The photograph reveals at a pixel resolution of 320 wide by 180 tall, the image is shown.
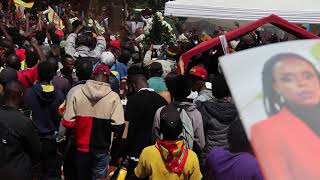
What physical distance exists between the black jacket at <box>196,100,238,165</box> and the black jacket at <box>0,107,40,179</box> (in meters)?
1.58

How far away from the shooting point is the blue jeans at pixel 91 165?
5.71m

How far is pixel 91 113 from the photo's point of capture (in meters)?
5.59

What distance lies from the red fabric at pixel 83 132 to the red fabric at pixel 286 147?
4.02 meters

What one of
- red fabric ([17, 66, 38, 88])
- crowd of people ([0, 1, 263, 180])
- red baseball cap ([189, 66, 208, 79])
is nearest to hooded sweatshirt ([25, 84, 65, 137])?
crowd of people ([0, 1, 263, 180])

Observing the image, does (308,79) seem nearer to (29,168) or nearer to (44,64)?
(29,168)

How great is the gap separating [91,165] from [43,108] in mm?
863

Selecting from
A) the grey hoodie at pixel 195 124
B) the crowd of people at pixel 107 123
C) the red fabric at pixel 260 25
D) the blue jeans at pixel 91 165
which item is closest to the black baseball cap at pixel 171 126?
the crowd of people at pixel 107 123

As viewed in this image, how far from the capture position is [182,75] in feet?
17.9

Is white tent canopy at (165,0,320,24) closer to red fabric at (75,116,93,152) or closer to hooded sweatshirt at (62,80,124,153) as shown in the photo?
hooded sweatshirt at (62,80,124,153)

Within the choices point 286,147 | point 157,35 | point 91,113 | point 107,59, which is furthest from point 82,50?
point 286,147

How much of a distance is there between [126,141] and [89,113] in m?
0.52

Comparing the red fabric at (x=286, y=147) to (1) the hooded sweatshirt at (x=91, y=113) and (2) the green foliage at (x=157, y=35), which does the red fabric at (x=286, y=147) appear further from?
(2) the green foliage at (x=157, y=35)

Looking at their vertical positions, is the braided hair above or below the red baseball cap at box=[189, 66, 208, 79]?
above

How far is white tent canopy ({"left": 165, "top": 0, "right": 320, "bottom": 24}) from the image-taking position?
332 inches
